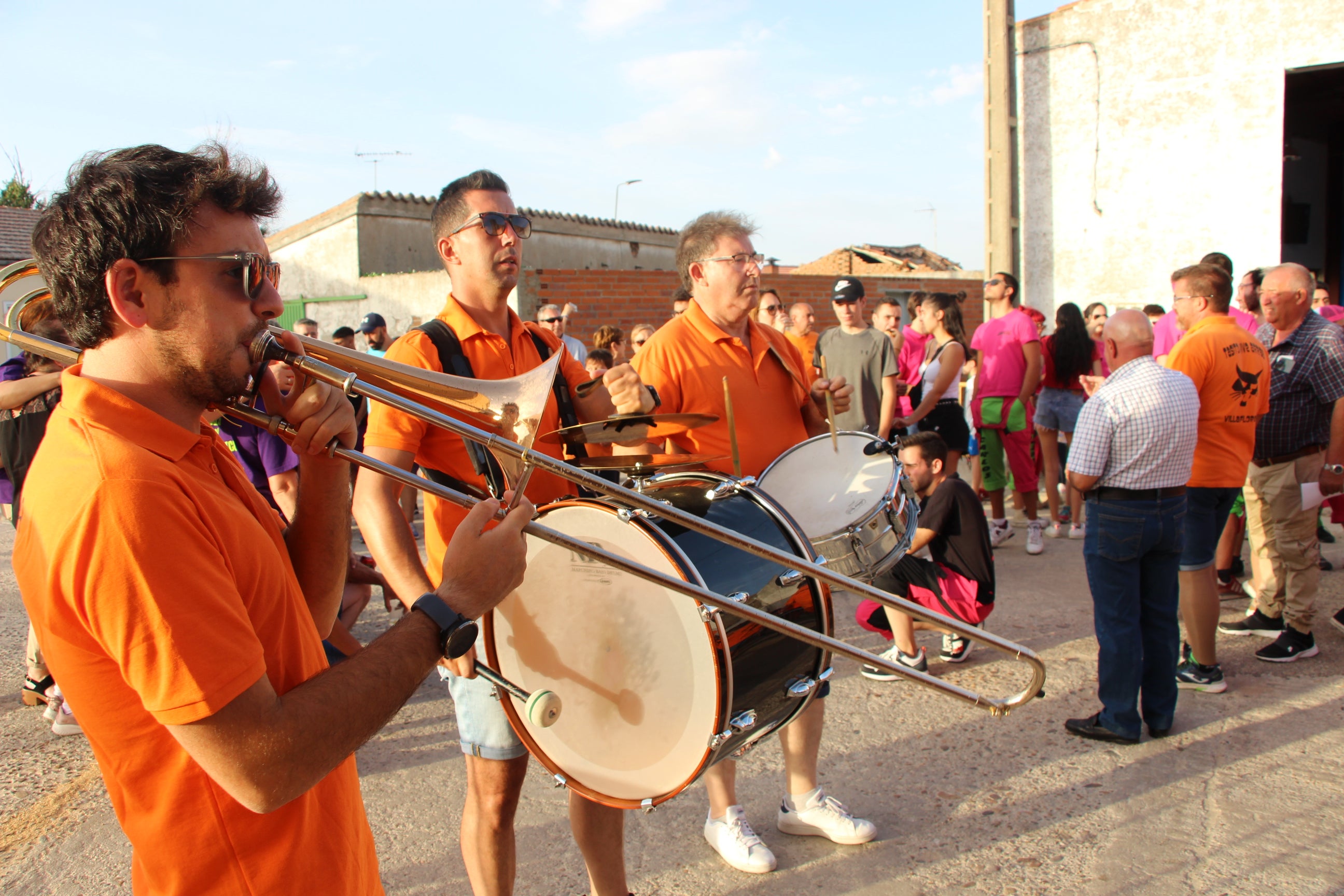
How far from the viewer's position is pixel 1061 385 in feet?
25.0

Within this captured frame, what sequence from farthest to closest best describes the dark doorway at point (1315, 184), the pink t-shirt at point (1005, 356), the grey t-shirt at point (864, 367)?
the dark doorway at point (1315, 184), the pink t-shirt at point (1005, 356), the grey t-shirt at point (864, 367)

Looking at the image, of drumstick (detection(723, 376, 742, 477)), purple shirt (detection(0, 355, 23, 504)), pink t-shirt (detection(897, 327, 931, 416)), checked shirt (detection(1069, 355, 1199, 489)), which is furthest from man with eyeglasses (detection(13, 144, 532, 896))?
pink t-shirt (detection(897, 327, 931, 416))

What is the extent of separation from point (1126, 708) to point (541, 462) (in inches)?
130

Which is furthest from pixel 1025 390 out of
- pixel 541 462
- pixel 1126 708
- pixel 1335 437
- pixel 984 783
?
pixel 541 462

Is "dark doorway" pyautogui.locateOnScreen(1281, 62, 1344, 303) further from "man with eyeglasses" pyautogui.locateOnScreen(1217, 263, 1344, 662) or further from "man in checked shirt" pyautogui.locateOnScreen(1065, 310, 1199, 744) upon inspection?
"man in checked shirt" pyautogui.locateOnScreen(1065, 310, 1199, 744)

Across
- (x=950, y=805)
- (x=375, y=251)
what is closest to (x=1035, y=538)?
(x=950, y=805)

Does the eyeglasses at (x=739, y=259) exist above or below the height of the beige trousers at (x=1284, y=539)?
above

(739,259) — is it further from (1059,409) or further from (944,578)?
(1059,409)

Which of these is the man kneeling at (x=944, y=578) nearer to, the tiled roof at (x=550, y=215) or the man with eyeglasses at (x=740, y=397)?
the man with eyeglasses at (x=740, y=397)

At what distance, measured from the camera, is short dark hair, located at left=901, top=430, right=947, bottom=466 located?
197 inches

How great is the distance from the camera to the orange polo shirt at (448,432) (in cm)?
230

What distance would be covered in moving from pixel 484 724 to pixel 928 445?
3.37m

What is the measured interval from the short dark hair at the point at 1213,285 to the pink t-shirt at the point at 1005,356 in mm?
2828

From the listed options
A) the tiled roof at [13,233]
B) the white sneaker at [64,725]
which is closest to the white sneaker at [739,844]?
the white sneaker at [64,725]
